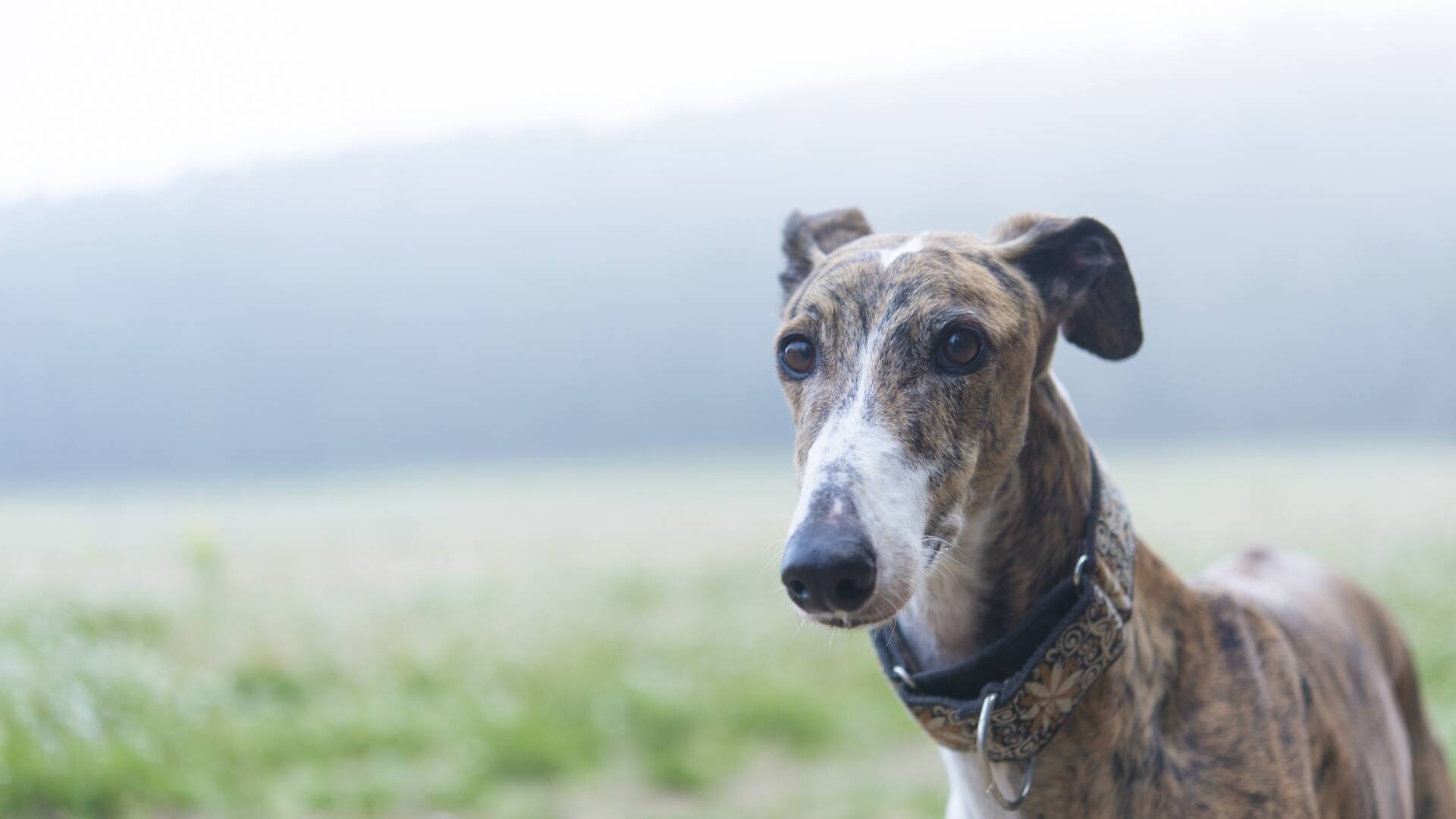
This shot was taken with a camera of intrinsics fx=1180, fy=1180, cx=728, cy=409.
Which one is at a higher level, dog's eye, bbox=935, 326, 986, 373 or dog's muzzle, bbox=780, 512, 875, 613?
dog's eye, bbox=935, 326, 986, 373

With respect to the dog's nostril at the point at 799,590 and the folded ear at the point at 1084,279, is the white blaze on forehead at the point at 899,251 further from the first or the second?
the dog's nostril at the point at 799,590

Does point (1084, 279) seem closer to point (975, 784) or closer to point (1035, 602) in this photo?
point (1035, 602)

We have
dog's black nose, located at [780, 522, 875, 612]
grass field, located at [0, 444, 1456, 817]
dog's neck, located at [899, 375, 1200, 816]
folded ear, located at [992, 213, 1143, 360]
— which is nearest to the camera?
dog's black nose, located at [780, 522, 875, 612]

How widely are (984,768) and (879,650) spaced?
0.24m

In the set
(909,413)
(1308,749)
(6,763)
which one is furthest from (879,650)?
(6,763)

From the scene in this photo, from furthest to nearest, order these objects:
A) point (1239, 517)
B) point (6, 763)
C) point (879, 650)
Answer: point (1239, 517)
point (6, 763)
point (879, 650)

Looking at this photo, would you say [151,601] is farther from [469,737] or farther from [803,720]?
[803,720]

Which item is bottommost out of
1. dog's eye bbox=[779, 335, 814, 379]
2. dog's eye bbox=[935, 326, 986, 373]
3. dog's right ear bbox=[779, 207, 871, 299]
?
dog's eye bbox=[935, 326, 986, 373]

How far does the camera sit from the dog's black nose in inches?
56.7

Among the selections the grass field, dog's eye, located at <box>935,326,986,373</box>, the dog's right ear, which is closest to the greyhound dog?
dog's eye, located at <box>935,326,986,373</box>

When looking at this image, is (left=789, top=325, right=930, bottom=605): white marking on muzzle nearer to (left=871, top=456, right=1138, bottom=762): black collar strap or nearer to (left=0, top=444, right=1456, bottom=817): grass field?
(left=871, top=456, right=1138, bottom=762): black collar strap

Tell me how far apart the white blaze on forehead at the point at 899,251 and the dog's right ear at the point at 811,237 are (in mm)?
262

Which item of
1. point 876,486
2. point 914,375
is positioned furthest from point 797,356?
point 876,486

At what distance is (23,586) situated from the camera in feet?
17.9
